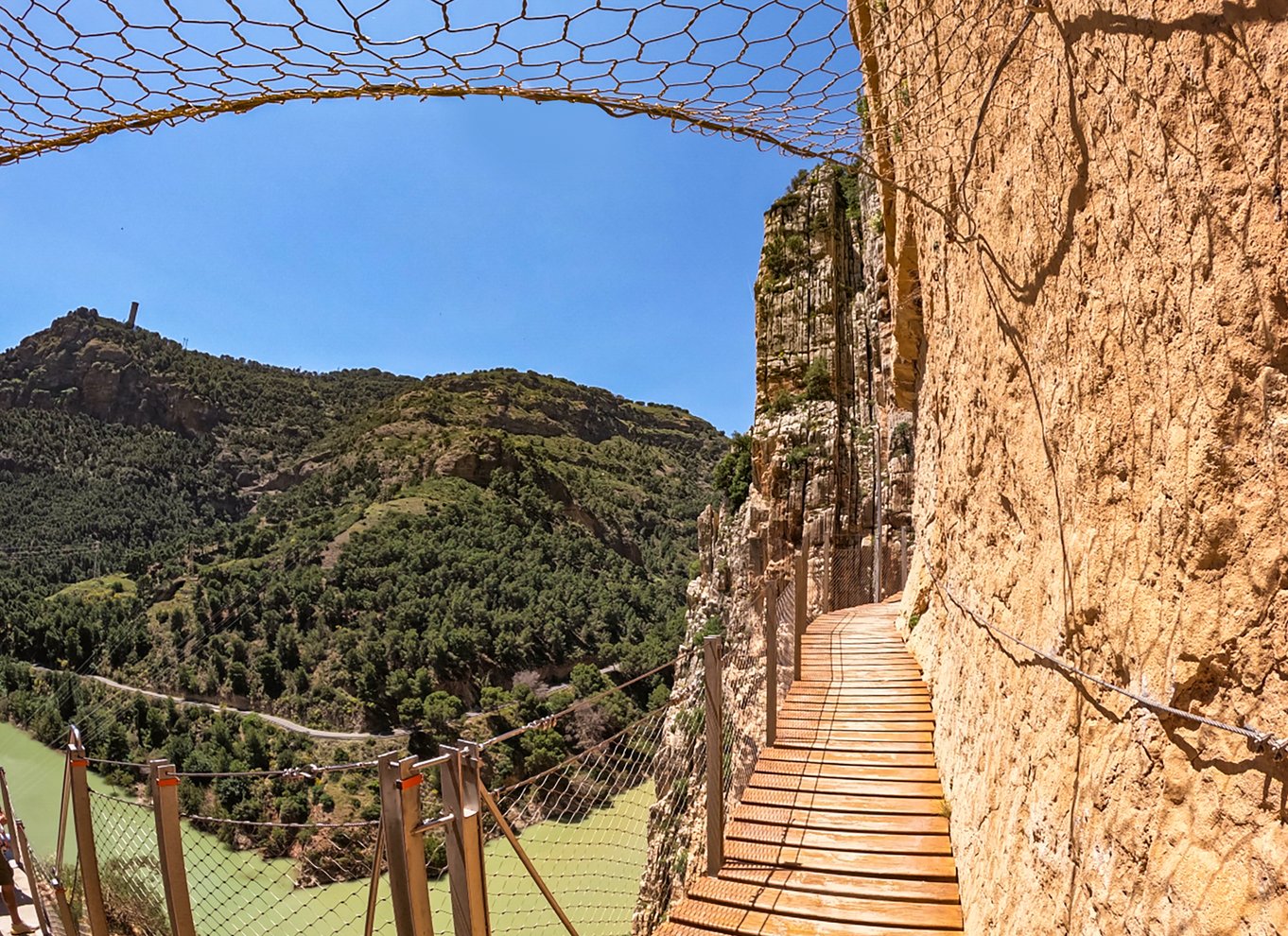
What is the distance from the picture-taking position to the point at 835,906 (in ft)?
9.86

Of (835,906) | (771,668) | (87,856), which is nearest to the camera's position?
(87,856)

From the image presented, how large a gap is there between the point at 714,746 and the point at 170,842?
212cm

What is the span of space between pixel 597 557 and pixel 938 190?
45.3 metres

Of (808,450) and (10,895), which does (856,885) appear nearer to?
(10,895)

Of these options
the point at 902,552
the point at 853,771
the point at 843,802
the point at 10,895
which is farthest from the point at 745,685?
the point at 10,895

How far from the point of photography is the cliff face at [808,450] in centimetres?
1278

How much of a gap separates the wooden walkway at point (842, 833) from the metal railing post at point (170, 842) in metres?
1.71

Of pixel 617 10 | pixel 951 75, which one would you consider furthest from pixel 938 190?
pixel 617 10

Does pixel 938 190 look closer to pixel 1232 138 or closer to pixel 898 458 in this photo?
pixel 1232 138

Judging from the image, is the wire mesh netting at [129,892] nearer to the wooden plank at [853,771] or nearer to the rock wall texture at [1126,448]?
the wooden plank at [853,771]

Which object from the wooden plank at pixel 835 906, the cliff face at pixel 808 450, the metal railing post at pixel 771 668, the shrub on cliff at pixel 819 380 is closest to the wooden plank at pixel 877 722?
the metal railing post at pixel 771 668

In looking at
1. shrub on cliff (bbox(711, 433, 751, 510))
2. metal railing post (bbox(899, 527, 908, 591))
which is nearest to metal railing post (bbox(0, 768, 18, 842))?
metal railing post (bbox(899, 527, 908, 591))

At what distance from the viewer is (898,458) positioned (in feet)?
44.0

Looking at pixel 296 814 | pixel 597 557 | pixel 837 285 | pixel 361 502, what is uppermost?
pixel 837 285
